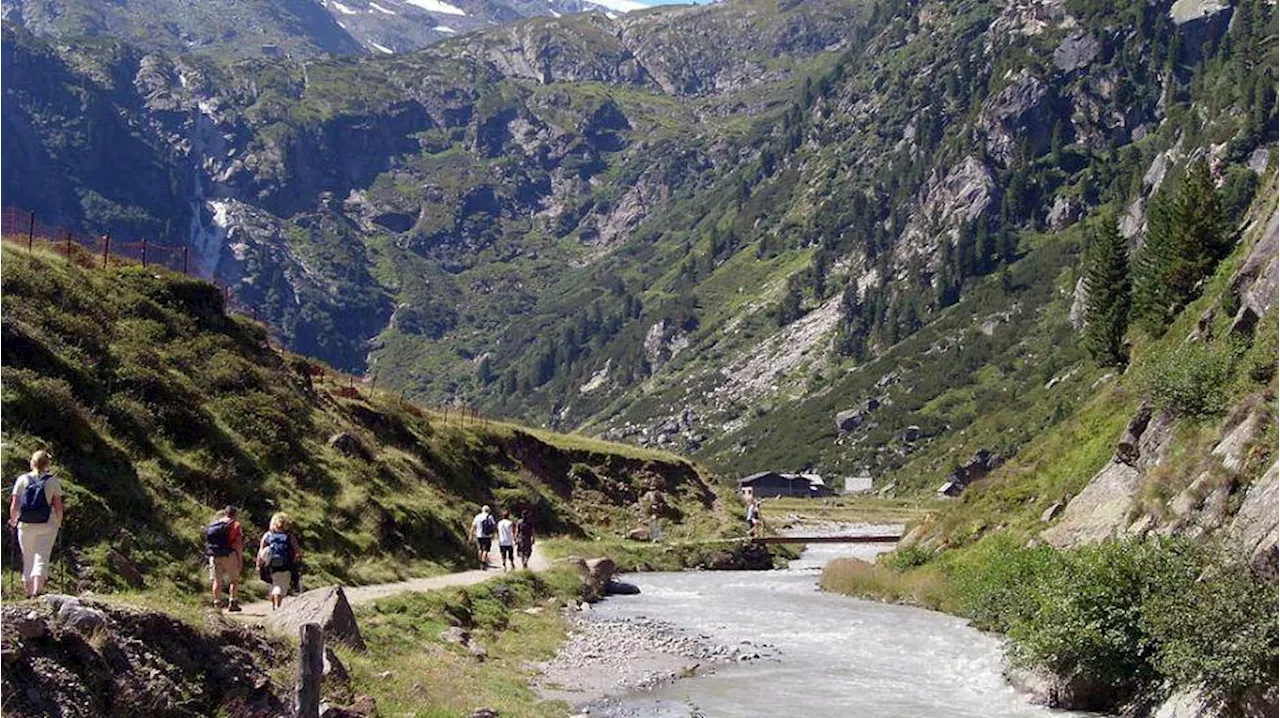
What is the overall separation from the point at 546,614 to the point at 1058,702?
22468 mm

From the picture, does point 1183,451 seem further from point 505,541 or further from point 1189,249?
point 1189,249

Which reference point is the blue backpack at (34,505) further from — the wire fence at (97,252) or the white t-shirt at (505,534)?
the white t-shirt at (505,534)

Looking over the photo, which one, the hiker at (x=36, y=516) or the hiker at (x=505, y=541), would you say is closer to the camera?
the hiker at (x=36, y=516)

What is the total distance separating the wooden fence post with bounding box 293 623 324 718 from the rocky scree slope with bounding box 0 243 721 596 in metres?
9.24

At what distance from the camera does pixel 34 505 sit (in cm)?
2142

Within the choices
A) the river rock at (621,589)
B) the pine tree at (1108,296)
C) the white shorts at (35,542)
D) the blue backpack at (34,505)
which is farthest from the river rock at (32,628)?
the pine tree at (1108,296)

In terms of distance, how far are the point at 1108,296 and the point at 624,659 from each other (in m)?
72.7

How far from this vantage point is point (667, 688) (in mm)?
32188

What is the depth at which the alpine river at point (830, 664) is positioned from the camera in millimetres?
29453

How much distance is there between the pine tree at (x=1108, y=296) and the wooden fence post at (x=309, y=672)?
3293 inches

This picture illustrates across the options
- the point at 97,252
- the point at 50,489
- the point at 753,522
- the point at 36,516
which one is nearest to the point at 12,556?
the point at 36,516

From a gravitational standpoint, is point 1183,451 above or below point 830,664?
above

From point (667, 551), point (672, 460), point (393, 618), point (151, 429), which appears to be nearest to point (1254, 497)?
point (393, 618)

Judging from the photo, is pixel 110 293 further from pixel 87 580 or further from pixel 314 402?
pixel 87 580
